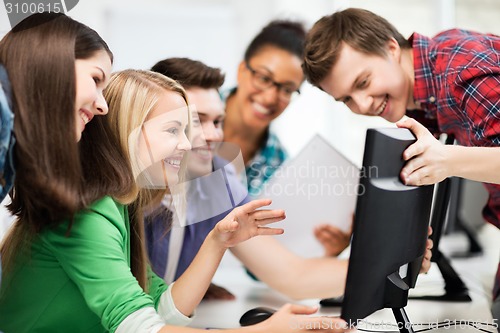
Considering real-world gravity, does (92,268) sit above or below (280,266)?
above

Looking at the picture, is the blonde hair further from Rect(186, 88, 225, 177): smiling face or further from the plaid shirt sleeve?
the plaid shirt sleeve

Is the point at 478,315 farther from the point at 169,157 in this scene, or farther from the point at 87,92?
the point at 87,92

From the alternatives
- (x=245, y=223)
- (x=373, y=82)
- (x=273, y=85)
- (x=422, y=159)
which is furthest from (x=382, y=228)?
(x=273, y=85)

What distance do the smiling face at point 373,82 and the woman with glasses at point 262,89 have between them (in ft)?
1.18

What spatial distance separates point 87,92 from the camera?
77cm

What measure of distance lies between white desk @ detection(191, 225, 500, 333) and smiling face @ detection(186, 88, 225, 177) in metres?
0.25

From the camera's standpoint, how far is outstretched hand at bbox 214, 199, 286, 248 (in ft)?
2.77

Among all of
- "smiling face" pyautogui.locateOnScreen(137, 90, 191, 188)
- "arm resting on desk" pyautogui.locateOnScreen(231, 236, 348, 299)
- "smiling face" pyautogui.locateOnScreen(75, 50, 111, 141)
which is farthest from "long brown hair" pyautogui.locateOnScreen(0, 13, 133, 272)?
"arm resting on desk" pyautogui.locateOnScreen(231, 236, 348, 299)

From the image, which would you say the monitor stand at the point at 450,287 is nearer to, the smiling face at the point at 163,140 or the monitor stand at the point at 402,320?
the monitor stand at the point at 402,320

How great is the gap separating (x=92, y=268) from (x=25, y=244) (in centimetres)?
13

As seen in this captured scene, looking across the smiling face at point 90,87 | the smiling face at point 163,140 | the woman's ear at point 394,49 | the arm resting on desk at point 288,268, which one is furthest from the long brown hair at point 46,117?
the woman's ear at point 394,49

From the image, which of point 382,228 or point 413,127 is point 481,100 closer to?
point 413,127

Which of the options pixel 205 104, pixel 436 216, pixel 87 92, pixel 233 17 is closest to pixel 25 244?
pixel 87 92

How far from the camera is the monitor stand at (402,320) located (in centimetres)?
81
